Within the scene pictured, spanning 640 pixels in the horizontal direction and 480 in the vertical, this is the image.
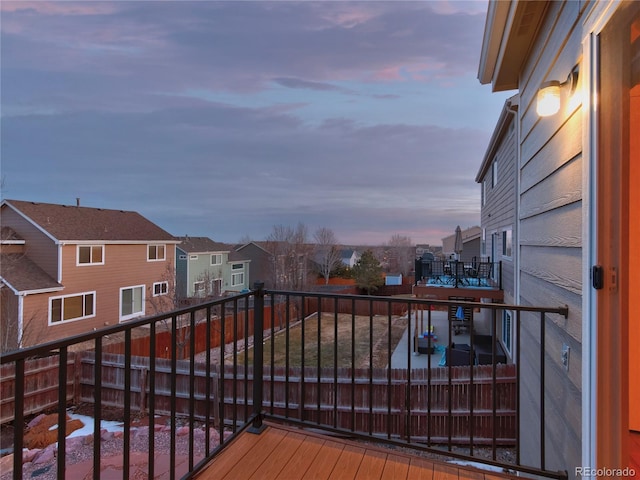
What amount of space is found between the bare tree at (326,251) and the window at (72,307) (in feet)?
50.7

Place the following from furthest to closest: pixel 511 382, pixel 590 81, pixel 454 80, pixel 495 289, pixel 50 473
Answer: pixel 495 289, pixel 454 80, pixel 511 382, pixel 50 473, pixel 590 81

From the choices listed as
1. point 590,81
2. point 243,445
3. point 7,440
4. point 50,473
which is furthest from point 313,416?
point 590,81

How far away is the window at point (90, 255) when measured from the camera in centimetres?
1163

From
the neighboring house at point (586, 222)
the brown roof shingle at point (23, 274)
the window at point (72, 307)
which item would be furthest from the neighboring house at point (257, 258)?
the neighboring house at point (586, 222)

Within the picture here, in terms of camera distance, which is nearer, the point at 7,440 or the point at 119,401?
the point at 7,440

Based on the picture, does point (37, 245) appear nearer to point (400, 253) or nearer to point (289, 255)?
point (289, 255)

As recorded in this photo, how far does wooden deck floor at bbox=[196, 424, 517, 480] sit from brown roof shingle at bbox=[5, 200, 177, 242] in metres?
12.2

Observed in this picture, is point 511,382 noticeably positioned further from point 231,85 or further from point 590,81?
point 231,85

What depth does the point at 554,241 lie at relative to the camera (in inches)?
81.5

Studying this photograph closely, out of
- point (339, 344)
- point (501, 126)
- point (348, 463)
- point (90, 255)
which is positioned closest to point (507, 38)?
point (348, 463)

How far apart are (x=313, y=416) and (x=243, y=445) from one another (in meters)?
4.65

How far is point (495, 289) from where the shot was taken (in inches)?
335

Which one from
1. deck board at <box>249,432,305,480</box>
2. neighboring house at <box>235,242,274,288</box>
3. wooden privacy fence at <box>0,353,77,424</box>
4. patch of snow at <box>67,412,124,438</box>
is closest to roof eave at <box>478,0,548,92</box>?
deck board at <box>249,432,305,480</box>

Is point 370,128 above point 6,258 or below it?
above
